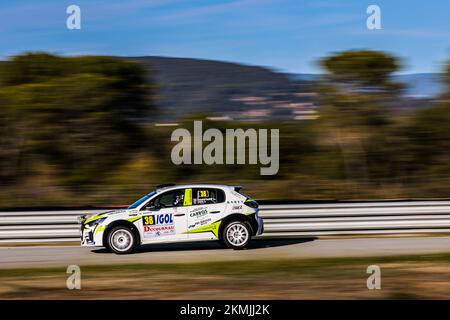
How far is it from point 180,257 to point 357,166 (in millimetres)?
13458

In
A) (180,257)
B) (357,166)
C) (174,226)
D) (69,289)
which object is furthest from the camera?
(357,166)

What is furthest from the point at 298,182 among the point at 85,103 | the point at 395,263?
the point at 395,263

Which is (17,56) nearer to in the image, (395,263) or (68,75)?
(68,75)

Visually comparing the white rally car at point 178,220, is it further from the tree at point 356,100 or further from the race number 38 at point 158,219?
the tree at point 356,100

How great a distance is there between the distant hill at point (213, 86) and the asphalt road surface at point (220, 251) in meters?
12.7

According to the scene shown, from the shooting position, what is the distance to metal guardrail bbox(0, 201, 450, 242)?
56.6 feet

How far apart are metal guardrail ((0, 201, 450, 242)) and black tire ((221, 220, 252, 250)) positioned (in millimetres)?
2200

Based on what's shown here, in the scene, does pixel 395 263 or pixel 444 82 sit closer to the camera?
pixel 395 263

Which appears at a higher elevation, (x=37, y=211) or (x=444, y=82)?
(x=444, y=82)

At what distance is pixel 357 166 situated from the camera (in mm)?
26531

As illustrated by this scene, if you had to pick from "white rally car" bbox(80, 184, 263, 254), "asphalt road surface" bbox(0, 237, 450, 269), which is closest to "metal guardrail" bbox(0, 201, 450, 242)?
"asphalt road surface" bbox(0, 237, 450, 269)

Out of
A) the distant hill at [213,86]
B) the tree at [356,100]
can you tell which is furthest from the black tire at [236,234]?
Answer: the distant hill at [213,86]

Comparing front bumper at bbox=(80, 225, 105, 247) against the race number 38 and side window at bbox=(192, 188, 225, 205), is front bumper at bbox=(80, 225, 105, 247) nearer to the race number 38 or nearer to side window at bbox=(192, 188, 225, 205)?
the race number 38
